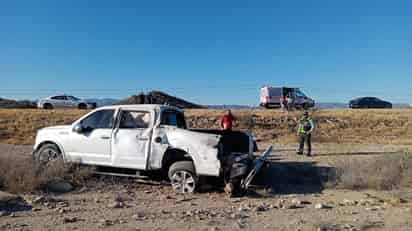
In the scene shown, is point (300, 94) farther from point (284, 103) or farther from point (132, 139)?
point (132, 139)

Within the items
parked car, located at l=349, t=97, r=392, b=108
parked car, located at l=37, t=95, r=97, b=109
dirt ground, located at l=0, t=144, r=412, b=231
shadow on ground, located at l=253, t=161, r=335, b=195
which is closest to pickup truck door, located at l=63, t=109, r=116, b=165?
dirt ground, located at l=0, t=144, r=412, b=231

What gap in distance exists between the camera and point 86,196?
26.7 ft

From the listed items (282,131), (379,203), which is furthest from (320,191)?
(282,131)

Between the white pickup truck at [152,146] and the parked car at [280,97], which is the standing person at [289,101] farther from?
the white pickup truck at [152,146]

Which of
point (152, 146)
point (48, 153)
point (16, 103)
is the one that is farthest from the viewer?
point (16, 103)

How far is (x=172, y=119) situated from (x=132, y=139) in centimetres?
108

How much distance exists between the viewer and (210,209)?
7312 mm

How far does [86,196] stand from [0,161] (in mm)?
2159

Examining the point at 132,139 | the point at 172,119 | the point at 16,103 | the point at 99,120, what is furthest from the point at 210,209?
the point at 16,103

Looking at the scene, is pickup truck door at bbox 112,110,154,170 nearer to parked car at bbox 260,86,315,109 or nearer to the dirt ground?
the dirt ground

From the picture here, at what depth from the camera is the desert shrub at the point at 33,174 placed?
27.0ft

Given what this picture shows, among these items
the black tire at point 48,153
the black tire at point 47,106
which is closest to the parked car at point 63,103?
the black tire at point 47,106

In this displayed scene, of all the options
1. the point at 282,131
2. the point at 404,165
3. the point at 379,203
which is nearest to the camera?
the point at 379,203

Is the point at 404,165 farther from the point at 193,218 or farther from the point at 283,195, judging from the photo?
the point at 193,218
